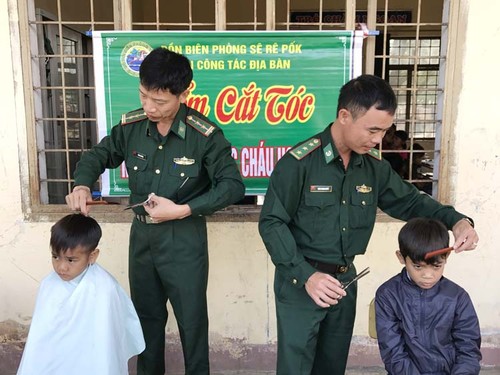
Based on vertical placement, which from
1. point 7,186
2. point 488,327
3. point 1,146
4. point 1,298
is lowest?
point 488,327

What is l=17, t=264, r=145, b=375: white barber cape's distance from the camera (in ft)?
6.31

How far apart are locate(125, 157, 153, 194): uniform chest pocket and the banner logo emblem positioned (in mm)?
718

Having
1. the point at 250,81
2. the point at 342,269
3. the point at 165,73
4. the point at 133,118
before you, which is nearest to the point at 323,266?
the point at 342,269

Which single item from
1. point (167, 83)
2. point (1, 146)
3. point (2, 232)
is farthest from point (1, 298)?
point (167, 83)

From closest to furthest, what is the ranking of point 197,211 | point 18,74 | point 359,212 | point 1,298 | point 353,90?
point 353,90
point 359,212
point 197,211
point 18,74
point 1,298

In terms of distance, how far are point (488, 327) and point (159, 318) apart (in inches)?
80.5

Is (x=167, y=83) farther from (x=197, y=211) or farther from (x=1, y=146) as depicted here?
(x=1, y=146)

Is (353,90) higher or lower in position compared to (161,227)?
higher

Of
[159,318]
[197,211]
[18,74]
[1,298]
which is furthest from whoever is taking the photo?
[1,298]

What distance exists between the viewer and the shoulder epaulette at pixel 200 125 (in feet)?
7.14

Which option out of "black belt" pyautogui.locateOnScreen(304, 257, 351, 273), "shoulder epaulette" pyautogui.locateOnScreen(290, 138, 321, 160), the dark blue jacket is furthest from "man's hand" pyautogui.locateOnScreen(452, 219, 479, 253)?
"shoulder epaulette" pyautogui.locateOnScreen(290, 138, 321, 160)

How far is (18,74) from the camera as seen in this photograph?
2.72m

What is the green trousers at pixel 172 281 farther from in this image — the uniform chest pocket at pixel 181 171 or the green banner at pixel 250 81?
Answer: the green banner at pixel 250 81

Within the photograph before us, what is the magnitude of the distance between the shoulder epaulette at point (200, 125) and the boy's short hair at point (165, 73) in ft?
0.66
